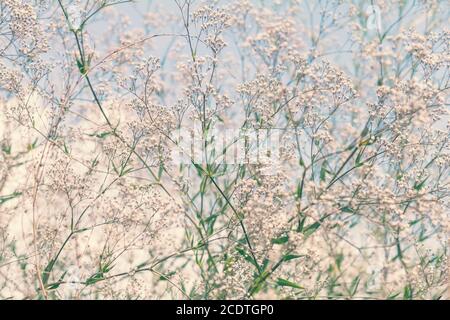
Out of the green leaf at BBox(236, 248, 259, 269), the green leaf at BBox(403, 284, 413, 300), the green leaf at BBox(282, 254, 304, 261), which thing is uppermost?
the green leaf at BBox(236, 248, 259, 269)

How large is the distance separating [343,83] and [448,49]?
773 mm

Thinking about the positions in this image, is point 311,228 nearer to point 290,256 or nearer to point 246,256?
point 290,256

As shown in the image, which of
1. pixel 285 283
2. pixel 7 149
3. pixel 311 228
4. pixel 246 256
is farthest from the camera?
pixel 7 149

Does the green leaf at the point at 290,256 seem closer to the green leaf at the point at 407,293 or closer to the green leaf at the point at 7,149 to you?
the green leaf at the point at 407,293

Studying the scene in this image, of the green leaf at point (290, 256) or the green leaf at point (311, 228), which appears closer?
the green leaf at point (290, 256)

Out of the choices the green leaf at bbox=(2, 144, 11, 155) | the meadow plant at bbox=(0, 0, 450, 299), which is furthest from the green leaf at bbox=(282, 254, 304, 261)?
the green leaf at bbox=(2, 144, 11, 155)

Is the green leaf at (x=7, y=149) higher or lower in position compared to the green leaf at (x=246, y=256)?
higher

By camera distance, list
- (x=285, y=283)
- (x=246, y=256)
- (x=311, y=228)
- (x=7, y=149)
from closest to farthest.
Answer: (x=285, y=283) < (x=246, y=256) < (x=311, y=228) < (x=7, y=149)

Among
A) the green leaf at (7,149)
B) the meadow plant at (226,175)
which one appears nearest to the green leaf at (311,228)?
the meadow plant at (226,175)

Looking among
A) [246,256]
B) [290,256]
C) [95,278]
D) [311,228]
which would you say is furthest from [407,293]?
[95,278]

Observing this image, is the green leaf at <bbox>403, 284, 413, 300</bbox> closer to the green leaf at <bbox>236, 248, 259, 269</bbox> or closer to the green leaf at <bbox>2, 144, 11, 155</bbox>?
the green leaf at <bbox>236, 248, 259, 269</bbox>

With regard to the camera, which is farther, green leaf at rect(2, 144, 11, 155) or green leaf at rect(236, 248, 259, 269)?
green leaf at rect(2, 144, 11, 155)

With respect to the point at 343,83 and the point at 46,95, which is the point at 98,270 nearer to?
the point at 46,95

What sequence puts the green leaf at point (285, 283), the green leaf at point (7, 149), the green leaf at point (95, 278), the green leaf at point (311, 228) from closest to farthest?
the green leaf at point (285, 283)
the green leaf at point (95, 278)
the green leaf at point (311, 228)
the green leaf at point (7, 149)
